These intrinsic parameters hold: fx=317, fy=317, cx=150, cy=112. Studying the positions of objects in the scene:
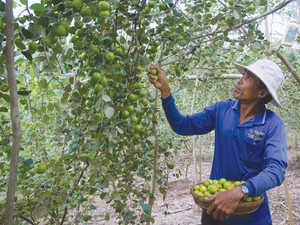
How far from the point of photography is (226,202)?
4.43 feet

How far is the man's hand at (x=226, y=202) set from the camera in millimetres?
1346

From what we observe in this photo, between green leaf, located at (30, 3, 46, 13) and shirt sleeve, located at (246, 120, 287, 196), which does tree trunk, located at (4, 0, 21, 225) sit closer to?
green leaf, located at (30, 3, 46, 13)

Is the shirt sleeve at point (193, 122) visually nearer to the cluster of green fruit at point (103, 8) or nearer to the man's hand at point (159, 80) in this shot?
the man's hand at point (159, 80)

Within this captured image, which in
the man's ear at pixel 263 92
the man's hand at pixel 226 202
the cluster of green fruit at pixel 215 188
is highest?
the man's ear at pixel 263 92

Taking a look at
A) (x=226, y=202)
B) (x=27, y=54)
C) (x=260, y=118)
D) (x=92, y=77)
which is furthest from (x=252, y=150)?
(x=27, y=54)

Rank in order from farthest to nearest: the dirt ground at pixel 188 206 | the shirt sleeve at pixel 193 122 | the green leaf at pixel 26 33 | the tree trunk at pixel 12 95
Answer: the dirt ground at pixel 188 206 < the shirt sleeve at pixel 193 122 < the green leaf at pixel 26 33 < the tree trunk at pixel 12 95

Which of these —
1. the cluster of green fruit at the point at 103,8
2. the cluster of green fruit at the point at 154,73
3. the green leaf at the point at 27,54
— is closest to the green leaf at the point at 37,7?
the green leaf at the point at 27,54

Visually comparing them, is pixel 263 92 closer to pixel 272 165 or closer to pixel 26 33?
pixel 272 165

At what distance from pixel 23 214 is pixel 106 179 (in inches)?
20.3

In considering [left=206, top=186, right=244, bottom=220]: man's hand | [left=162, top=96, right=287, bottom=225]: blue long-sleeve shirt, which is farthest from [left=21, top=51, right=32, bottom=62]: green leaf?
[left=162, top=96, right=287, bottom=225]: blue long-sleeve shirt

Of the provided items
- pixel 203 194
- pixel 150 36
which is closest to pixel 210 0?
pixel 150 36

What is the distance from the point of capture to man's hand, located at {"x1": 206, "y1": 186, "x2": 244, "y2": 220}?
1.35 m

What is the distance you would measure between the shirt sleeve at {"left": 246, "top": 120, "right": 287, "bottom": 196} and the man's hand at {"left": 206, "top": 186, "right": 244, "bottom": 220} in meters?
0.07

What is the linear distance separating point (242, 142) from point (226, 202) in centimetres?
50
